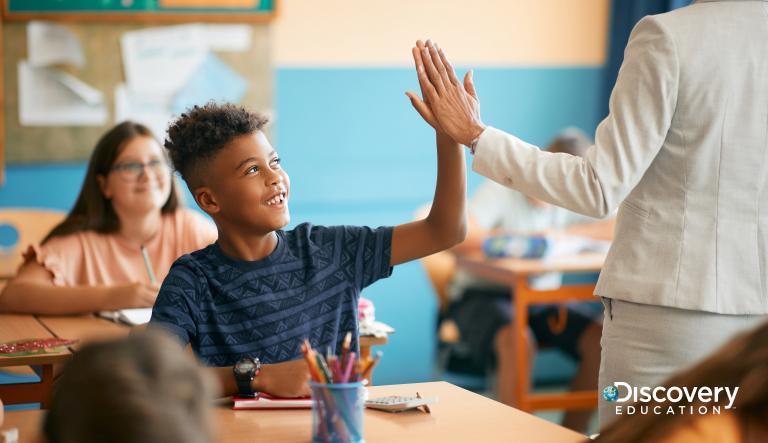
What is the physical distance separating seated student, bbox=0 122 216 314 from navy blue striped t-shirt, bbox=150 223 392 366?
94 centimetres

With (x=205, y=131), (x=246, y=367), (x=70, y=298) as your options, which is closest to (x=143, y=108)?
(x=70, y=298)

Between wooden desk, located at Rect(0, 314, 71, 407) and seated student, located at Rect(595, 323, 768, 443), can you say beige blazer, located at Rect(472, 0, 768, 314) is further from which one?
wooden desk, located at Rect(0, 314, 71, 407)

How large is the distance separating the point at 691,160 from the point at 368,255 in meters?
0.63

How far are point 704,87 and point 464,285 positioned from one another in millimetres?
2675

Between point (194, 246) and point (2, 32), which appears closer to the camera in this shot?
point (194, 246)

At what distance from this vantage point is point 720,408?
0.79m

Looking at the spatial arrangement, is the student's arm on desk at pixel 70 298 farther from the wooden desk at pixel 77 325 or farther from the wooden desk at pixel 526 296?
the wooden desk at pixel 526 296

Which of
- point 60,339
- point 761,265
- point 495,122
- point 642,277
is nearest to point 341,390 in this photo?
point 642,277

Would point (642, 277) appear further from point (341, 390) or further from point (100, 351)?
point (100, 351)

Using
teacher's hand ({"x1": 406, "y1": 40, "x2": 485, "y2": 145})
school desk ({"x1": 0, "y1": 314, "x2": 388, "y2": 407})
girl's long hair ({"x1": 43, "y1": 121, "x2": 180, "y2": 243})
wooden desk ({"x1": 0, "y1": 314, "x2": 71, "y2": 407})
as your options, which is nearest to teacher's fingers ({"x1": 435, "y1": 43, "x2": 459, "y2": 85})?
teacher's hand ({"x1": 406, "y1": 40, "x2": 485, "y2": 145})

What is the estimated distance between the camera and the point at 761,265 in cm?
177

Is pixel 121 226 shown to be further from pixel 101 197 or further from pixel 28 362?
pixel 28 362

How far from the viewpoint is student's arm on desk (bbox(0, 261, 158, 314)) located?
2.63 meters

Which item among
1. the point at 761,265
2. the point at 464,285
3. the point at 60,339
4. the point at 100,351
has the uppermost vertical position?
the point at 100,351
